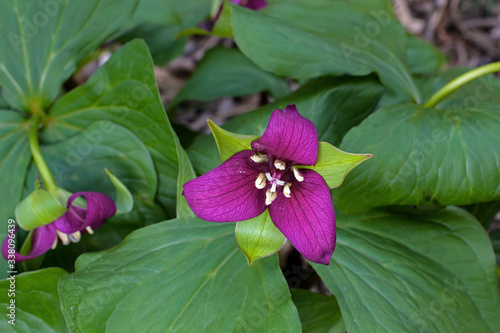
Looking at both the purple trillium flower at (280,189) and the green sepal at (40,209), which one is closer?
the purple trillium flower at (280,189)

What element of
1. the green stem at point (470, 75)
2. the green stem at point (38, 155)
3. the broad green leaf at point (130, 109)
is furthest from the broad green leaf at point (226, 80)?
the green stem at point (470, 75)

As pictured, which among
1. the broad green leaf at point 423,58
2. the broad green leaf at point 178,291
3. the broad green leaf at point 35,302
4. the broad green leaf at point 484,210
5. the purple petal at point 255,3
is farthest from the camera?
the broad green leaf at point 423,58

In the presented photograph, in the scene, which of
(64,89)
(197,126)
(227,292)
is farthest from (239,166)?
(197,126)

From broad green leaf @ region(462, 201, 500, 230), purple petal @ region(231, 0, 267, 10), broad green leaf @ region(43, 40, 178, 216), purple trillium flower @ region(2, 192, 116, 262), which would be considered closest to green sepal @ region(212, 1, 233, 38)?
broad green leaf @ region(43, 40, 178, 216)

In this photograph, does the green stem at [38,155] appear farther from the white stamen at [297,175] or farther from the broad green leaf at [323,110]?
the white stamen at [297,175]

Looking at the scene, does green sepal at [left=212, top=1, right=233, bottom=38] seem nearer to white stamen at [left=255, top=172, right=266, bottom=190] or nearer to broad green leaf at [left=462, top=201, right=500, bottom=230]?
A: white stamen at [left=255, top=172, right=266, bottom=190]

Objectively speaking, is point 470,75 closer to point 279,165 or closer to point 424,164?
point 424,164
